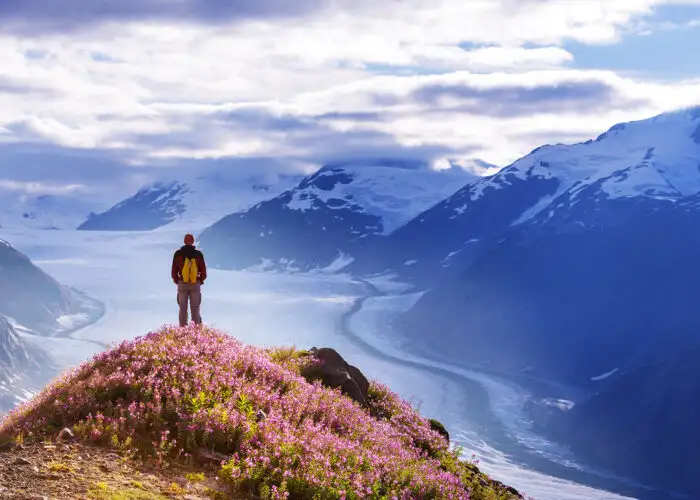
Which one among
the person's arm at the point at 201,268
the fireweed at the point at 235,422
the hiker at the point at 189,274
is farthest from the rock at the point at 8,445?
the person's arm at the point at 201,268

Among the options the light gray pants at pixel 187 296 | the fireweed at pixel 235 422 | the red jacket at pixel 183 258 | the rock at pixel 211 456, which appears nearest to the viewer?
the fireweed at pixel 235 422

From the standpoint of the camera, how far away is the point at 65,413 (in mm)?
14227

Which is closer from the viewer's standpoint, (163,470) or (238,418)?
(163,470)

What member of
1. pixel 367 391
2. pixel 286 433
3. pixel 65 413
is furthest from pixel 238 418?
pixel 367 391

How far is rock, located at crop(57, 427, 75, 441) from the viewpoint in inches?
526

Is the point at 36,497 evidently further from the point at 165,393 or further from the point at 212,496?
the point at 165,393

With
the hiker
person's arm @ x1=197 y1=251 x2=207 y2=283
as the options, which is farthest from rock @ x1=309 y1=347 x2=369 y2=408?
person's arm @ x1=197 y1=251 x2=207 y2=283

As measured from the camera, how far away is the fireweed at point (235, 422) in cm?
1301

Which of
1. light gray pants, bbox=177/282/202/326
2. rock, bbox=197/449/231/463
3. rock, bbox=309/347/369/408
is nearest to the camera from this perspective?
rock, bbox=197/449/231/463

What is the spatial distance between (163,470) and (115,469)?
2.47ft

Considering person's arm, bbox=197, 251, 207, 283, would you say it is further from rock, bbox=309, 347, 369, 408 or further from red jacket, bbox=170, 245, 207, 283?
rock, bbox=309, 347, 369, 408

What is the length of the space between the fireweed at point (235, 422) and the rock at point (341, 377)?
62.4 inches

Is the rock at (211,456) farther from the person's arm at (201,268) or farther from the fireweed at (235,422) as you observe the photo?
the person's arm at (201,268)

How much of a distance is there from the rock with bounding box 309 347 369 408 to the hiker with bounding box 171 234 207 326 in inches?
140
